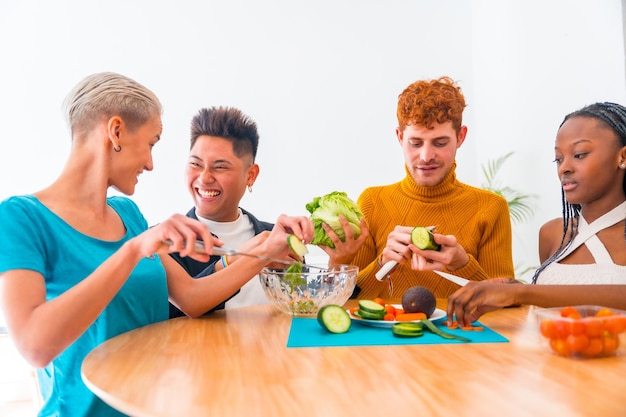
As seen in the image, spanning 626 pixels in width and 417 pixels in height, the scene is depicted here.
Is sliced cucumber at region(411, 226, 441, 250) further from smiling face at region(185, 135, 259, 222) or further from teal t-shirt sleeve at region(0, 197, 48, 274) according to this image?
teal t-shirt sleeve at region(0, 197, 48, 274)

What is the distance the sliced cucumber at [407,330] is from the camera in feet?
5.54

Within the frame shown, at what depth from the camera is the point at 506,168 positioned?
18.6ft

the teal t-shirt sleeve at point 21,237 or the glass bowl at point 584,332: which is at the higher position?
the teal t-shirt sleeve at point 21,237

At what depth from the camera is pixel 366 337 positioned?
5.67 feet

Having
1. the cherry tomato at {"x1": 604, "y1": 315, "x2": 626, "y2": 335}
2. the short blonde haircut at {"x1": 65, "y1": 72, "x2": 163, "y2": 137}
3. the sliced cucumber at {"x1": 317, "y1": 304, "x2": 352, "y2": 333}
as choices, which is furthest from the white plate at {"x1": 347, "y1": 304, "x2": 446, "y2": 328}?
the short blonde haircut at {"x1": 65, "y1": 72, "x2": 163, "y2": 137}

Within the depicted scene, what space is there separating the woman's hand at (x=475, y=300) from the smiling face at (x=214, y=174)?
1.48 metres

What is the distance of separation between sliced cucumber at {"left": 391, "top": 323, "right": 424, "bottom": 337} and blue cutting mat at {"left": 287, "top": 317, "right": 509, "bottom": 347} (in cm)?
1

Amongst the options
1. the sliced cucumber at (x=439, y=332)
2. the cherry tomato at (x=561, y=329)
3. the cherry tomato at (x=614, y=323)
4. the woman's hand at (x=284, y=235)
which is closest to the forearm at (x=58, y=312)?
the woman's hand at (x=284, y=235)

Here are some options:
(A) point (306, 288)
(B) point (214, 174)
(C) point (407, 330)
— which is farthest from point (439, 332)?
(B) point (214, 174)

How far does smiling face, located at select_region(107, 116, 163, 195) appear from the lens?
189 cm

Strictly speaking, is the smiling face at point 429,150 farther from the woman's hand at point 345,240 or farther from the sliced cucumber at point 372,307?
the sliced cucumber at point 372,307

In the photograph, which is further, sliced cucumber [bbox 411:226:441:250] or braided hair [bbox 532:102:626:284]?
braided hair [bbox 532:102:626:284]

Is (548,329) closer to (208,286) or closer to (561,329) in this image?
(561,329)


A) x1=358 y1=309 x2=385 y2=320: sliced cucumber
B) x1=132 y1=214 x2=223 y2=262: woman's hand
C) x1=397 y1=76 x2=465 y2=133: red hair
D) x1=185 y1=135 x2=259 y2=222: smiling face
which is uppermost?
x1=397 y1=76 x2=465 y2=133: red hair
